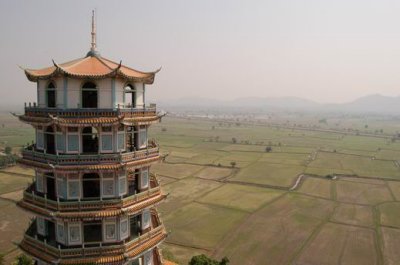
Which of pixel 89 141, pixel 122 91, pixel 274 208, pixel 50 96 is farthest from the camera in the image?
pixel 274 208

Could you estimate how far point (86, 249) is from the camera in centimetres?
2081

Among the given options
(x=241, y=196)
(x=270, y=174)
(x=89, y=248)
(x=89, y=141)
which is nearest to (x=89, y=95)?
(x=89, y=141)

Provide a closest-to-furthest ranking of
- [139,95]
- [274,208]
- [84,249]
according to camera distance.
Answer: [84,249], [139,95], [274,208]

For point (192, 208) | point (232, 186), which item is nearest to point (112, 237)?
point (192, 208)

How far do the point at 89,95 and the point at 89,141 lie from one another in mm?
2806

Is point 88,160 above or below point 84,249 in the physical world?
above

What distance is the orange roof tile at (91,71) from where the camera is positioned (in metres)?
20.5

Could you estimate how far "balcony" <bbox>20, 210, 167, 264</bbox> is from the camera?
813 inches

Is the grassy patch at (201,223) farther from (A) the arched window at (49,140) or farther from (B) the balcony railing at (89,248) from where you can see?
(A) the arched window at (49,140)

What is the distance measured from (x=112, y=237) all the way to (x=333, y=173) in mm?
109030

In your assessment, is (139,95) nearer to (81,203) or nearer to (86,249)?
(81,203)

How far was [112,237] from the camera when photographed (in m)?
22.0

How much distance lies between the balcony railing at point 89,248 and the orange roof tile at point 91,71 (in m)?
9.47

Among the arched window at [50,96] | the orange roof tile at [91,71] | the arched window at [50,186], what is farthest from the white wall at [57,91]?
the arched window at [50,186]
